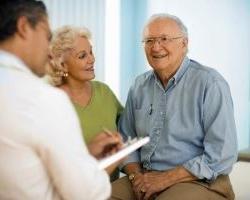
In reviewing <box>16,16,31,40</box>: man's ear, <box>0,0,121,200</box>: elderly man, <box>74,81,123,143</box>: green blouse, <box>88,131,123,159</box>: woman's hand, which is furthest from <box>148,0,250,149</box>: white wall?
<box>16,16,31,40</box>: man's ear

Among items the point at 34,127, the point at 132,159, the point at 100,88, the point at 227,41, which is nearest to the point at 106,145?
the point at 34,127

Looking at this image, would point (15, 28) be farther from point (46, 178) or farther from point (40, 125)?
point (46, 178)

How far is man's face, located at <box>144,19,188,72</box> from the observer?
1.88 metres

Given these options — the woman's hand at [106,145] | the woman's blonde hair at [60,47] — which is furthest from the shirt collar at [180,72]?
the woman's hand at [106,145]

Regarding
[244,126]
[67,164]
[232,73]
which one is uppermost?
[67,164]

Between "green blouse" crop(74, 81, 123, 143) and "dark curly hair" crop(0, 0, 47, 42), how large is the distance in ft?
3.05

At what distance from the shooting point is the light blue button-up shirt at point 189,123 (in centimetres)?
175

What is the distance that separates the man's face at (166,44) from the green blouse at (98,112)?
12.5 inches

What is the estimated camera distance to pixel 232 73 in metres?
2.60

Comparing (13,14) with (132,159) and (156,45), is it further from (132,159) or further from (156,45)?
(132,159)

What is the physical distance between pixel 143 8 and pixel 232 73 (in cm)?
78

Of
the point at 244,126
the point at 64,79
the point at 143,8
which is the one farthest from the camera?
the point at 143,8

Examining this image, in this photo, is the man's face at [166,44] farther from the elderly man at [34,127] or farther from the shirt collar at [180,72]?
the elderly man at [34,127]

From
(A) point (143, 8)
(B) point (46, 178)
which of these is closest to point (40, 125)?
(B) point (46, 178)
